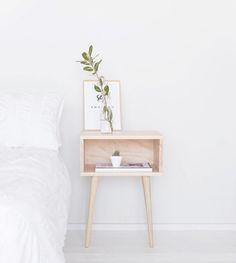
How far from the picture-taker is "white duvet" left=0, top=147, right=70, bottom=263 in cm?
143

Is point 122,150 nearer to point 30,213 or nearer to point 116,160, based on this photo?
point 116,160

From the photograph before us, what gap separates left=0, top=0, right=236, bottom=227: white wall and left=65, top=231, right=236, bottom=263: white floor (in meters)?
0.13

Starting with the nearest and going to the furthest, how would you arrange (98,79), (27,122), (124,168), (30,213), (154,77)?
(30,213)
(27,122)
(124,168)
(98,79)
(154,77)

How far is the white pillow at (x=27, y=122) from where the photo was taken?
259 cm

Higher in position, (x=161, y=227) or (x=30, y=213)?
(x=30, y=213)

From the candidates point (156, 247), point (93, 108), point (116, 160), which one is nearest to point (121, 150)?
point (116, 160)

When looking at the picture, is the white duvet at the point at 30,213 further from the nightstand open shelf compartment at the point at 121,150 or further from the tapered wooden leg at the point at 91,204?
the nightstand open shelf compartment at the point at 121,150

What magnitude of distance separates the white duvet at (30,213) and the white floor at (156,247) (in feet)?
2.38

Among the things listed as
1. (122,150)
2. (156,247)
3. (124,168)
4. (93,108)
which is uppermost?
(93,108)

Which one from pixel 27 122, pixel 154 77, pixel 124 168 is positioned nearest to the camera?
pixel 27 122

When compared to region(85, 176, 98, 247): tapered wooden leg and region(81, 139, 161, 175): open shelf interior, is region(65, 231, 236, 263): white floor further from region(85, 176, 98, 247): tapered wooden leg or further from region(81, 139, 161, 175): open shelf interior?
region(81, 139, 161, 175): open shelf interior

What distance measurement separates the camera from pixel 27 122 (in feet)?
8.61

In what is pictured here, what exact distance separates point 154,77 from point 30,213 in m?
1.82

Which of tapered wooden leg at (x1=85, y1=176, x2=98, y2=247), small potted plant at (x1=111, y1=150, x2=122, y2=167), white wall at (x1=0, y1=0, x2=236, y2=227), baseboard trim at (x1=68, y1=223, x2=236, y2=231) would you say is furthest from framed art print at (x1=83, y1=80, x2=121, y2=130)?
baseboard trim at (x1=68, y1=223, x2=236, y2=231)
